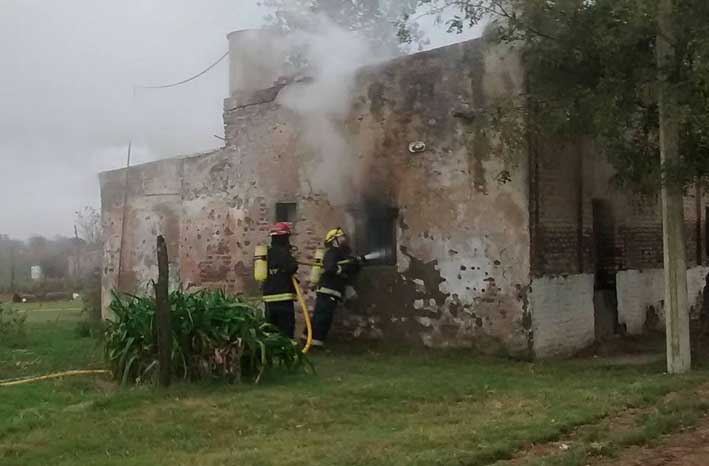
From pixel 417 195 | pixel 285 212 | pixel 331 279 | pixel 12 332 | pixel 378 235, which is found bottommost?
pixel 12 332

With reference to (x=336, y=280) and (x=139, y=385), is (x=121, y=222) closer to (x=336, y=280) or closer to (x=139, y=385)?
(x=336, y=280)

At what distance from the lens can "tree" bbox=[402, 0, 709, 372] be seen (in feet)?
30.0

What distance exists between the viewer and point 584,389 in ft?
29.8

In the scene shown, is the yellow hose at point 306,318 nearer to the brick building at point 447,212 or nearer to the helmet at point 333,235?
the brick building at point 447,212

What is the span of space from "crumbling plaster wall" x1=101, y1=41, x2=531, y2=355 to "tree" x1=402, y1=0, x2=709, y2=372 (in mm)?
1140

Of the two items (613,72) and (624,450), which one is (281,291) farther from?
(624,450)

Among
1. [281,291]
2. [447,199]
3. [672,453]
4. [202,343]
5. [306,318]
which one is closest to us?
[672,453]

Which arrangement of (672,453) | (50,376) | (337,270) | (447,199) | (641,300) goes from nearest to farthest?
(672,453) → (50,376) → (447,199) → (337,270) → (641,300)

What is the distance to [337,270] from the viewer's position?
497 inches

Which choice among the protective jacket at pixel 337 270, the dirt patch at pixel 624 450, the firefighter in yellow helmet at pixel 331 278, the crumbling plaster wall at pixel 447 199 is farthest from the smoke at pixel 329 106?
the dirt patch at pixel 624 450

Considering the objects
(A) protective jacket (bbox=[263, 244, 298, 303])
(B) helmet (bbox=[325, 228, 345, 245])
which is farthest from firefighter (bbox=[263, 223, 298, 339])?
(B) helmet (bbox=[325, 228, 345, 245])

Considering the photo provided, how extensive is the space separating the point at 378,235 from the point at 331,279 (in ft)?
3.12

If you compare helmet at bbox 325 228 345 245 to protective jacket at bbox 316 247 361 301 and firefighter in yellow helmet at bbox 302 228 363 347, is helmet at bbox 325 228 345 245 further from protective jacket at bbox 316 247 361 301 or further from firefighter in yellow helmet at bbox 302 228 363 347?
protective jacket at bbox 316 247 361 301

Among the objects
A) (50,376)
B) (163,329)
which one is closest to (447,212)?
(163,329)
